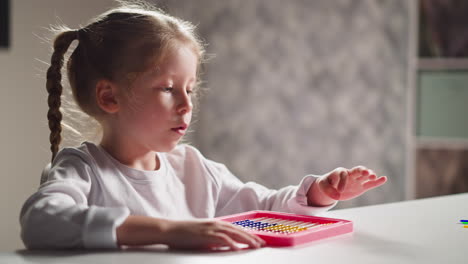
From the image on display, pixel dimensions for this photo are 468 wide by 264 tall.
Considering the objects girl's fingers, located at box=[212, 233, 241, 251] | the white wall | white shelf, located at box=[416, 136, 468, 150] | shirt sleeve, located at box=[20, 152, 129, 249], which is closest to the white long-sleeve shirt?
shirt sleeve, located at box=[20, 152, 129, 249]

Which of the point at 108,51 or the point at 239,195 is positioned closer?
the point at 108,51

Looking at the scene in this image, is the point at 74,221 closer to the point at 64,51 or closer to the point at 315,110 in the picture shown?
the point at 64,51

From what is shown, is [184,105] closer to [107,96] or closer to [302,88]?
[107,96]

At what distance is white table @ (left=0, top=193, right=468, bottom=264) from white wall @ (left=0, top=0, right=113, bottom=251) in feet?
6.51

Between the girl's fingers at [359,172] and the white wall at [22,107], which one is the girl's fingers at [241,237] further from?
the white wall at [22,107]

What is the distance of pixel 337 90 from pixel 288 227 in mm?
2183

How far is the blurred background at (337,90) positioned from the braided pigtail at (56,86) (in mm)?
1779

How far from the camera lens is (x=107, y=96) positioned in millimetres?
947

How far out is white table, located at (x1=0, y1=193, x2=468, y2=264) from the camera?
575 mm

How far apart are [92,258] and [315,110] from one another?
2356 millimetres

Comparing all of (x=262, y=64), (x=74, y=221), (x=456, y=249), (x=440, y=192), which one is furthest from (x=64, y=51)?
(x=440, y=192)

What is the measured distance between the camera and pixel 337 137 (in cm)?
287

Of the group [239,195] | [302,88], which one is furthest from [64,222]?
[302,88]

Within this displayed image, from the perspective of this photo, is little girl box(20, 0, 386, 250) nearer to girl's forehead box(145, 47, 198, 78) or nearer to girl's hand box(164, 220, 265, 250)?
girl's forehead box(145, 47, 198, 78)
